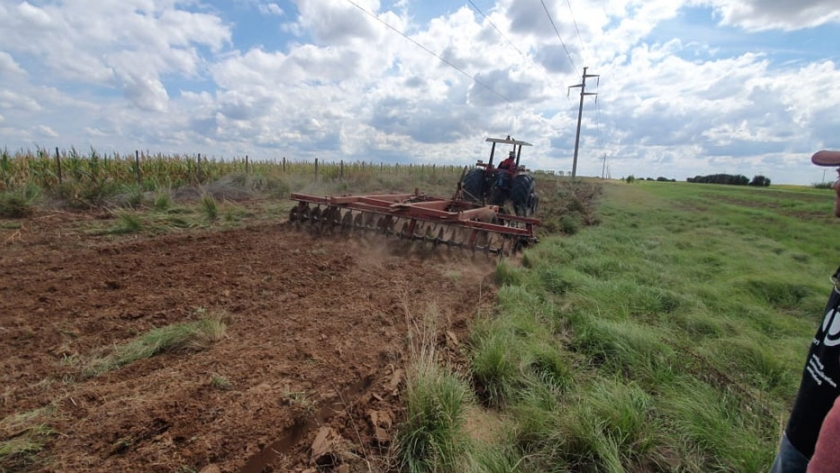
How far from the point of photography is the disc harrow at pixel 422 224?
240 inches

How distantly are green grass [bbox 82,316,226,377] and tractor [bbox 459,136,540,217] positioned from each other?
701 centimetres

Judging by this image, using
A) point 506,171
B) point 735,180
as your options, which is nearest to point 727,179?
point 735,180

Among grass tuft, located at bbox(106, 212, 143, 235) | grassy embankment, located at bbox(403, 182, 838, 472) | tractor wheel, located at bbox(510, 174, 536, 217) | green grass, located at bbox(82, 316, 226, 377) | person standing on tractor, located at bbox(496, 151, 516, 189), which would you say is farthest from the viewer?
person standing on tractor, located at bbox(496, 151, 516, 189)

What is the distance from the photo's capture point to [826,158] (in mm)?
945

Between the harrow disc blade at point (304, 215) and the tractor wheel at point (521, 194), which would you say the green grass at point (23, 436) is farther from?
the tractor wheel at point (521, 194)

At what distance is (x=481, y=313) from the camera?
390cm

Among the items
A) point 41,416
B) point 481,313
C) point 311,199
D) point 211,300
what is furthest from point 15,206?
point 481,313

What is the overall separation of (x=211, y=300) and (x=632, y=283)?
4.99 meters

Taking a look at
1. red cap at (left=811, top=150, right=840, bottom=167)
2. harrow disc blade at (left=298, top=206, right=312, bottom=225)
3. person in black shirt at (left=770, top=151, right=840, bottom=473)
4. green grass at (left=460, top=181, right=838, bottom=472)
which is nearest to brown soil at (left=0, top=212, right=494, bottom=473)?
green grass at (left=460, top=181, right=838, bottom=472)

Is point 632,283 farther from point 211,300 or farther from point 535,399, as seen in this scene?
point 211,300

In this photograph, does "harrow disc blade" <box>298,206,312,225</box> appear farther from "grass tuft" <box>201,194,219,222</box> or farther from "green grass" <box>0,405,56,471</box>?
"green grass" <box>0,405,56,471</box>

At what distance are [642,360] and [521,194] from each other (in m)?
6.65

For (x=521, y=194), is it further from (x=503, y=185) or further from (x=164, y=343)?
(x=164, y=343)

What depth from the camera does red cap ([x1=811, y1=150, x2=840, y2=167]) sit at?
2.99ft
